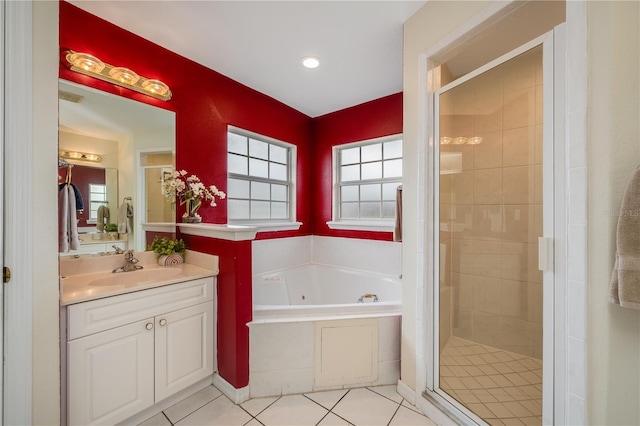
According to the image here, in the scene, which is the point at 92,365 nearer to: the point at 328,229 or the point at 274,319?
the point at 274,319

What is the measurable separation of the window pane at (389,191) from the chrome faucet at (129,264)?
2.44 m

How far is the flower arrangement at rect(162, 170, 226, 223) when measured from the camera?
2053mm

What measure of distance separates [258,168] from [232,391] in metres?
2.19

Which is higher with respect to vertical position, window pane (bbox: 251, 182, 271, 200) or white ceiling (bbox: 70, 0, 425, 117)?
white ceiling (bbox: 70, 0, 425, 117)

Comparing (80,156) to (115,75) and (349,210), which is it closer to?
(115,75)

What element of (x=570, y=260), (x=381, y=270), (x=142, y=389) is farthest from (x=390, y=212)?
(x=142, y=389)

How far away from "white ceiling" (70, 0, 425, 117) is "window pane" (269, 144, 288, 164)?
0.75 metres

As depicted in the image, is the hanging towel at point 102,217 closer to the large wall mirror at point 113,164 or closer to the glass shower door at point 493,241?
the large wall mirror at point 113,164

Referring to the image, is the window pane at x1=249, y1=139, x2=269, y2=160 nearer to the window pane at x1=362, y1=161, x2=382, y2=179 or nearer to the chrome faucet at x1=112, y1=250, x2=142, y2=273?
the window pane at x1=362, y1=161, x2=382, y2=179

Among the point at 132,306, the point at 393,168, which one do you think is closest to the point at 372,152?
the point at 393,168

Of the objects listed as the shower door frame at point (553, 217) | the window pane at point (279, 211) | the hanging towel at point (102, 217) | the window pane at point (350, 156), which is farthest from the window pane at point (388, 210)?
the hanging towel at point (102, 217)

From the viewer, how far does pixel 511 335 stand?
1.51 metres

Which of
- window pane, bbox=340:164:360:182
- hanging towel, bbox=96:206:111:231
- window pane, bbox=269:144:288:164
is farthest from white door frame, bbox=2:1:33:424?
window pane, bbox=340:164:360:182

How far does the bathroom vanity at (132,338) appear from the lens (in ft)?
4.14
